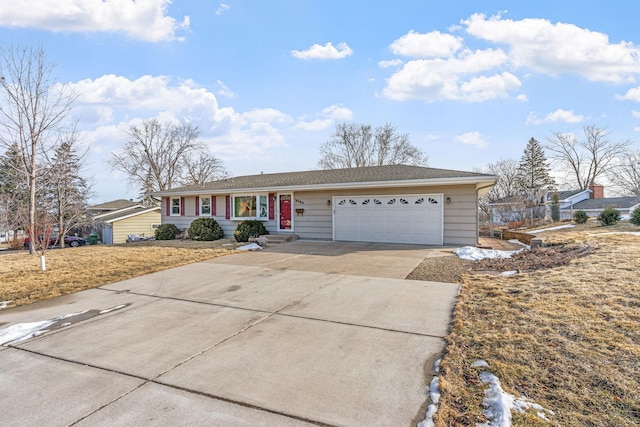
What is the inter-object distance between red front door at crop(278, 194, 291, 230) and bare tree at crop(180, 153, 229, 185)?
926 inches

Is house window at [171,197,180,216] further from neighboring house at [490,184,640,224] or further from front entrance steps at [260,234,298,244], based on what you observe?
neighboring house at [490,184,640,224]

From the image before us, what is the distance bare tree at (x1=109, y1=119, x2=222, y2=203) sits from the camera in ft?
110

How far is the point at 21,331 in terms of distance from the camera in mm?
4266

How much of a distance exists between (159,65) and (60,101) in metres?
3.89

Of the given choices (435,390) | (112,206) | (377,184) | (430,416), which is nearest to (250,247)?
(377,184)

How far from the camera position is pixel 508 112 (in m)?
15.5

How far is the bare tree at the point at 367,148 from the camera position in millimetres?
34750

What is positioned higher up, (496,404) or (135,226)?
(135,226)

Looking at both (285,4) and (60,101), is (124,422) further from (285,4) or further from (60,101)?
(60,101)

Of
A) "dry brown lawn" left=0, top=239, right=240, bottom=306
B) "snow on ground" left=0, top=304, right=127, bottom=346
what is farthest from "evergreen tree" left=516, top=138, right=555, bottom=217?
"snow on ground" left=0, top=304, right=127, bottom=346

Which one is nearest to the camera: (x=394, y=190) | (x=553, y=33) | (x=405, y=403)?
(x=405, y=403)

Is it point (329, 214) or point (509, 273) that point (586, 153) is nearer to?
point (329, 214)

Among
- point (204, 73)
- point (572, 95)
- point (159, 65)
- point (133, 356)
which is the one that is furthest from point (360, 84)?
point (133, 356)

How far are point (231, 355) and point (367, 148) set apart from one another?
3392 centimetres
